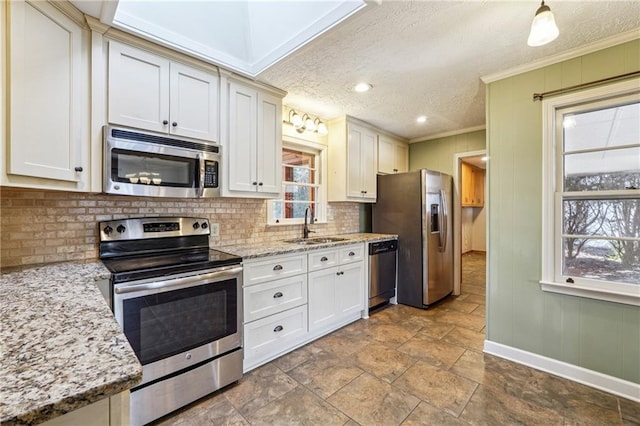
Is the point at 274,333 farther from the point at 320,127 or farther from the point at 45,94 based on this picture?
the point at 320,127

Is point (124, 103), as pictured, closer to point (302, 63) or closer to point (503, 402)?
point (302, 63)

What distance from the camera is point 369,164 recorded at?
3.80m

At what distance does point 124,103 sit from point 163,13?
0.66 meters

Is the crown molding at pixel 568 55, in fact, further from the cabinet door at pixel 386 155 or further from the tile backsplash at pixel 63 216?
the tile backsplash at pixel 63 216

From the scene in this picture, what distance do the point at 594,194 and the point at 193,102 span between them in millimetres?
2993

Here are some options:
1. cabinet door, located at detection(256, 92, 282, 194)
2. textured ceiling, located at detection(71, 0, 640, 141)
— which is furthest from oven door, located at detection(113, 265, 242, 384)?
textured ceiling, located at detection(71, 0, 640, 141)

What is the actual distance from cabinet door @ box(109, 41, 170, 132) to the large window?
2.83m

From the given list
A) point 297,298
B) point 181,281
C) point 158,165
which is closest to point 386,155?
point 297,298

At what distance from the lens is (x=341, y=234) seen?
381 centimetres

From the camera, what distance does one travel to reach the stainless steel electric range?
5.24ft

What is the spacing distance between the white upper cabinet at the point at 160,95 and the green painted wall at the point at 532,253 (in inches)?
92.9

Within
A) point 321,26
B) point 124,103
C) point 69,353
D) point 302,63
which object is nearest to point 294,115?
point 302,63

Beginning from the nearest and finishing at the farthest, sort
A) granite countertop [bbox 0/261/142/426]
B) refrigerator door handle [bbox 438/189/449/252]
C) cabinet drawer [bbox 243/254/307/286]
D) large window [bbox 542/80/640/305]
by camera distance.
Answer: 1. granite countertop [bbox 0/261/142/426]
2. large window [bbox 542/80/640/305]
3. cabinet drawer [bbox 243/254/307/286]
4. refrigerator door handle [bbox 438/189/449/252]

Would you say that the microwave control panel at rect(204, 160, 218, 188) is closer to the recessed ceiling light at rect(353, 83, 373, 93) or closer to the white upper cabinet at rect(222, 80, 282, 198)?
the white upper cabinet at rect(222, 80, 282, 198)
